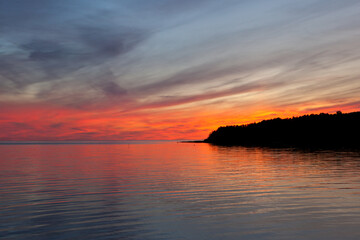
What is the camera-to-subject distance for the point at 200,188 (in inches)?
1000

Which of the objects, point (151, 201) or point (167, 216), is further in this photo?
point (151, 201)

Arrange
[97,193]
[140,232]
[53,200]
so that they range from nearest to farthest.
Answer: [140,232] → [53,200] → [97,193]

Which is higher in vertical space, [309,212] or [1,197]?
[1,197]

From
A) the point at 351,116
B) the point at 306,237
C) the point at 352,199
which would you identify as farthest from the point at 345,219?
the point at 351,116

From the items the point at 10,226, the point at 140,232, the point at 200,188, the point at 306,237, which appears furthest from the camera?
the point at 200,188

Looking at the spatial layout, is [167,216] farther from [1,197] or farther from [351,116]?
[351,116]

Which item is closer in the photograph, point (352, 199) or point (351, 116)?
point (352, 199)

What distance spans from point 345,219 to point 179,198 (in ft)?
35.6

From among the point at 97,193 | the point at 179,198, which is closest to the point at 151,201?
the point at 179,198

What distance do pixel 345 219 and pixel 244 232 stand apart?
5997 millimetres

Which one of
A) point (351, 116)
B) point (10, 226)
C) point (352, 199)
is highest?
point (351, 116)

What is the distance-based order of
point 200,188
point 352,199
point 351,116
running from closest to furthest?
point 352,199 < point 200,188 < point 351,116

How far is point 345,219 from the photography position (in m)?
15.0

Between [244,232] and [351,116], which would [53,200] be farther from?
[351,116]
